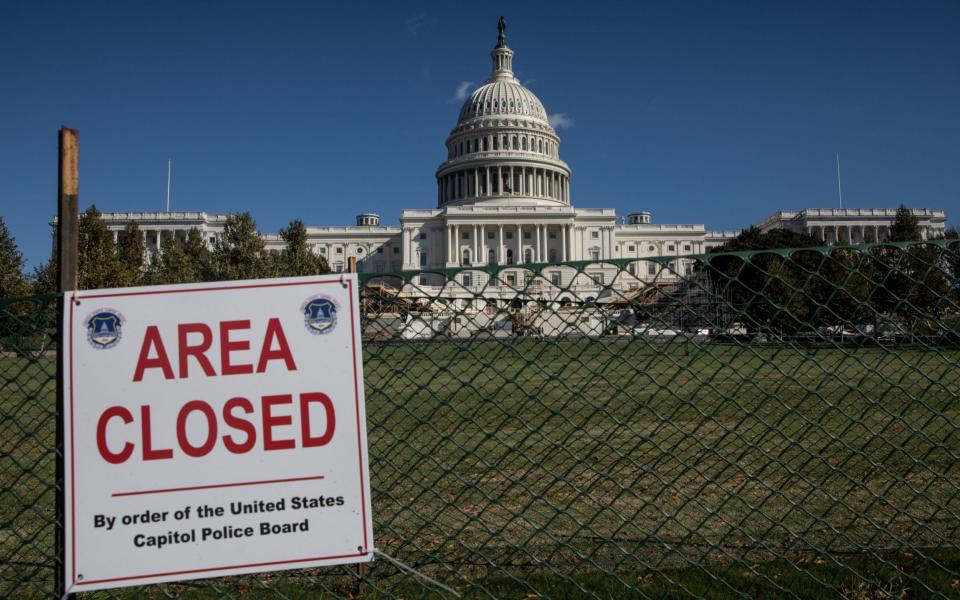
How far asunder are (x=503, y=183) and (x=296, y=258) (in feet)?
197

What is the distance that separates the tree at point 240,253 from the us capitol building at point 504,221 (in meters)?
49.2

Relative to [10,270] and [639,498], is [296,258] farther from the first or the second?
[639,498]

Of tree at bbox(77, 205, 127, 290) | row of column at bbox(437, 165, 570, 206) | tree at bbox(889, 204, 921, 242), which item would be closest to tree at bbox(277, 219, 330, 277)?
tree at bbox(77, 205, 127, 290)

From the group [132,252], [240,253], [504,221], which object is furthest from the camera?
[504,221]

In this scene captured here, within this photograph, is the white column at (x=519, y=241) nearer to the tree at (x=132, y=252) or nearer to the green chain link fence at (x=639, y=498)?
the tree at (x=132, y=252)

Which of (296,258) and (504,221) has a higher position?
(504,221)

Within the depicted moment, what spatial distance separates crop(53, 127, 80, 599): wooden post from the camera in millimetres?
3377

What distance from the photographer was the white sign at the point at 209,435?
3.14m

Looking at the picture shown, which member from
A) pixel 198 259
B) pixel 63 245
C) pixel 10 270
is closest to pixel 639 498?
pixel 63 245

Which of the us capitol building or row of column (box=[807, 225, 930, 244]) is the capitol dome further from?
row of column (box=[807, 225, 930, 244])

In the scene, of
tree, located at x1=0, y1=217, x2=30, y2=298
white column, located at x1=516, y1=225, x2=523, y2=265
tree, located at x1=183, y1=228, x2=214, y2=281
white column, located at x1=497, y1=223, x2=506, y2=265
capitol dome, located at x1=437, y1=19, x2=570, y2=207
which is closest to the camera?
tree, located at x1=0, y1=217, x2=30, y2=298

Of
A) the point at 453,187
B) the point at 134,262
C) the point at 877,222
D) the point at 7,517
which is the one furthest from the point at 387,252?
the point at 7,517

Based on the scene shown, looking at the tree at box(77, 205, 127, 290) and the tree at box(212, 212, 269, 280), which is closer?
the tree at box(77, 205, 127, 290)

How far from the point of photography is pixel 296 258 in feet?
147
